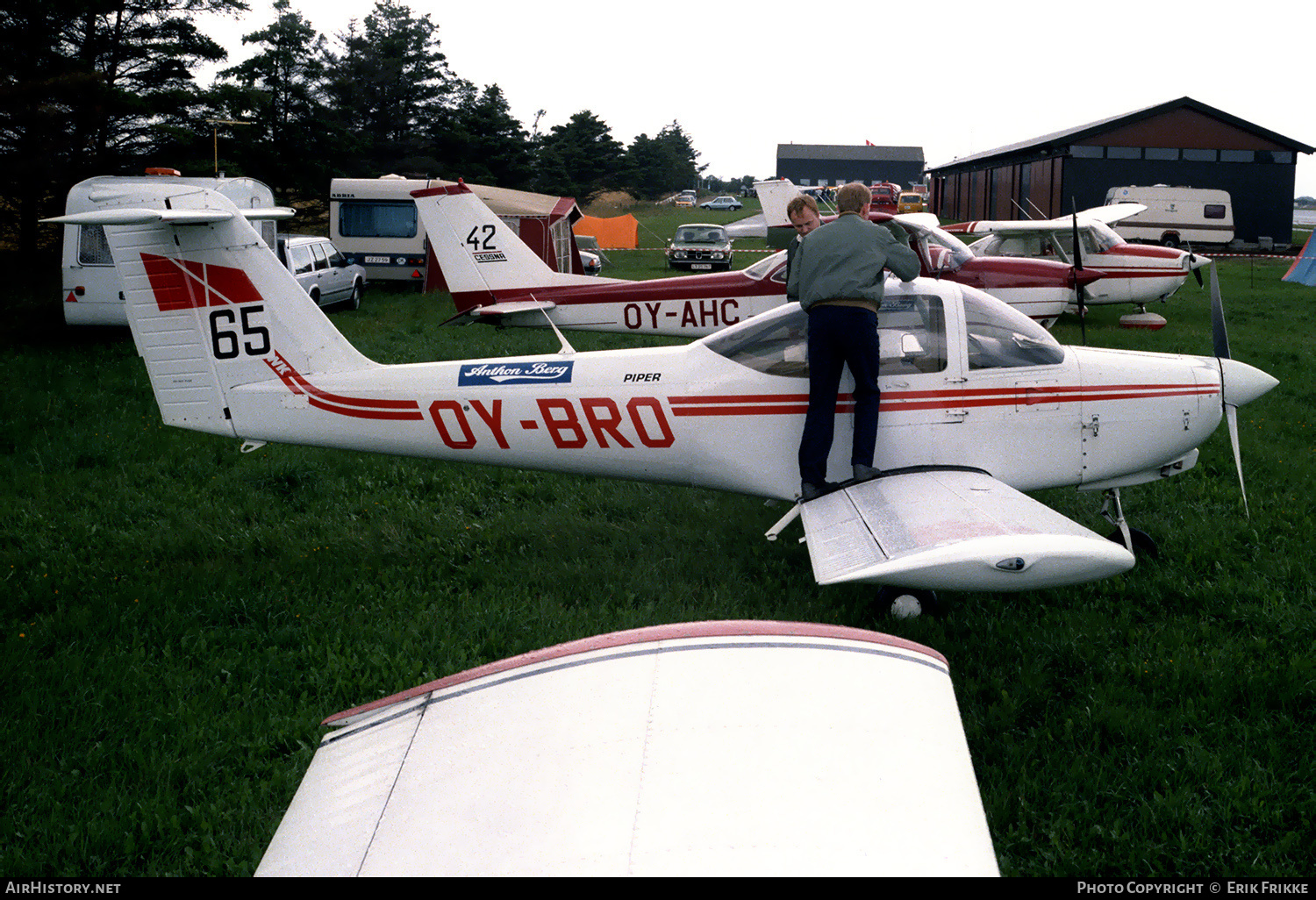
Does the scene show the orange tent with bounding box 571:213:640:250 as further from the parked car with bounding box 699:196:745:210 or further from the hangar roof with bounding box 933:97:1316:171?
the parked car with bounding box 699:196:745:210

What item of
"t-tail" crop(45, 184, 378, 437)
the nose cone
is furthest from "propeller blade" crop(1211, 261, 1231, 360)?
"t-tail" crop(45, 184, 378, 437)

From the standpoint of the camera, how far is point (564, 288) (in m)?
11.3

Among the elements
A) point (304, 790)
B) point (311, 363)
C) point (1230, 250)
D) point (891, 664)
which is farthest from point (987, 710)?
point (1230, 250)

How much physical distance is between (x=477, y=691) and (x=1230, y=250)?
143 ft

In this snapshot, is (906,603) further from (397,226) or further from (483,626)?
(397,226)

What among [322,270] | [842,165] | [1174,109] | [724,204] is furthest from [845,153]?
[322,270]

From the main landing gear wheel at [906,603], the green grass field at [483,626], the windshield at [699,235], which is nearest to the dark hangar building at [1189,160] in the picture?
the windshield at [699,235]

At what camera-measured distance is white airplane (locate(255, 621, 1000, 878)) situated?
4.90 feet

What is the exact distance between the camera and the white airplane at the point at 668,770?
58.8 inches

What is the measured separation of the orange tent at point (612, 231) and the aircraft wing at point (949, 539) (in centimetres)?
3831

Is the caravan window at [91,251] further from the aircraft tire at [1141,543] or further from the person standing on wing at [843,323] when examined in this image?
the aircraft tire at [1141,543]

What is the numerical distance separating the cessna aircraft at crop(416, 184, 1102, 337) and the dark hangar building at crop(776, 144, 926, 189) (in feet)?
360

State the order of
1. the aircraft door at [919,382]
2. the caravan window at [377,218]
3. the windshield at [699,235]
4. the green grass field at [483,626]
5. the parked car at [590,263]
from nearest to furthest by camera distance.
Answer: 1. the green grass field at [483,626]
2. the aircraft door at [919,382]
3. the caravan window at [377,218]
4. the parked car at [590,263]
5. the windshield at [699,235]

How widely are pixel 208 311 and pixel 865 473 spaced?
410cm
